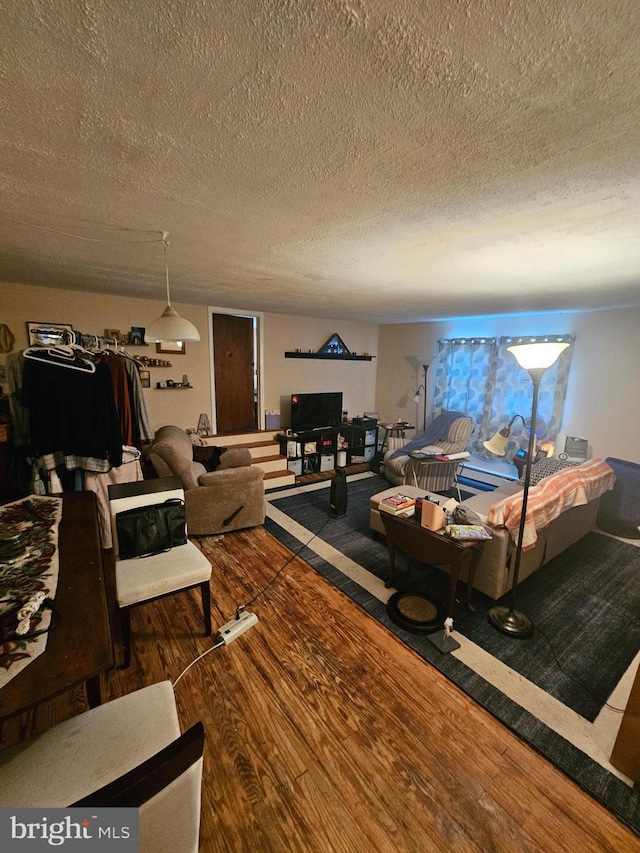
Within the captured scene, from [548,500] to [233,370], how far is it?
413 centimetres

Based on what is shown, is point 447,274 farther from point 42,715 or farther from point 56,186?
point 42,715

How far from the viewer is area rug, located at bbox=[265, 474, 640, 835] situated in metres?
1.49

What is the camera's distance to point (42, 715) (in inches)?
60.8

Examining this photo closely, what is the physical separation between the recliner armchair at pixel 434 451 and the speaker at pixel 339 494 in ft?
3.68

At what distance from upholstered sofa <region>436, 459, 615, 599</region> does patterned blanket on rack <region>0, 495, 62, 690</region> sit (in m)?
2.35

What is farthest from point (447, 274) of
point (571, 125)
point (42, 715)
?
point (42, 715)

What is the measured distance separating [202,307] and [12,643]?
4.18 m

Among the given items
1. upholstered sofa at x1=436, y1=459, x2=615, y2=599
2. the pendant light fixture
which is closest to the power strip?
upholstered sofa at x1=436, y1=459, x2=615, y2=599

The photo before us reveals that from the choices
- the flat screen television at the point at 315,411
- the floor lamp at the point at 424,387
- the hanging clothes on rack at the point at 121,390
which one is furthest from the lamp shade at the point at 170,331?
the floor lamp at the point at 424,387

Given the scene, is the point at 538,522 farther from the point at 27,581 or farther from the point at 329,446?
the point at 329,446

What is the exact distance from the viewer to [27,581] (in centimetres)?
124

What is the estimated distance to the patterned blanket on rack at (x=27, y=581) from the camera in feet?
3.19

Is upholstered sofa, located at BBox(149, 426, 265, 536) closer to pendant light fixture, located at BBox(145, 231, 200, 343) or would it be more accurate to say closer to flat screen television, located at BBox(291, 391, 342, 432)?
pendant light fixture, located at BBox(145, 231, 200, 343)

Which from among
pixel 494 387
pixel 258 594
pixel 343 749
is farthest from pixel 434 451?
pixel 343 749
